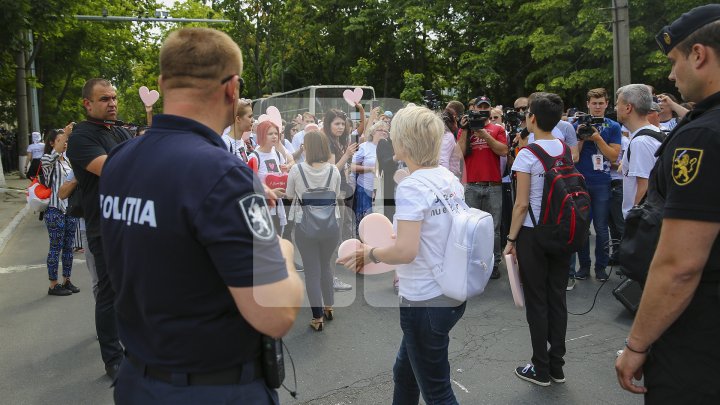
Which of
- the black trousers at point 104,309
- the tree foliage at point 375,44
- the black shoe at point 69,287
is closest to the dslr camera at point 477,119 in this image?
the black trousers at point 104,309

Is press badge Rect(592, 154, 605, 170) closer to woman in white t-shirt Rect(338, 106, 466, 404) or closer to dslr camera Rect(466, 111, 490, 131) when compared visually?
dslr camera Rect(466, 111, 490, 131)

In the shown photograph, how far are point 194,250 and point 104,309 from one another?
2839 millimetres

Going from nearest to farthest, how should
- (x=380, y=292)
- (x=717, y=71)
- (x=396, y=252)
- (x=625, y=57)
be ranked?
(x=717, y=71) → (x=396, y=252) → (x=380, y=292) → (x=625, y=57)

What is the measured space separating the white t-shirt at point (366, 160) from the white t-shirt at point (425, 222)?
4827 millimetres

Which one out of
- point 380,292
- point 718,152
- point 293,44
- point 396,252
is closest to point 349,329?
point 380,292

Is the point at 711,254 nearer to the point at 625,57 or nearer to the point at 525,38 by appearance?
the point at 625,57

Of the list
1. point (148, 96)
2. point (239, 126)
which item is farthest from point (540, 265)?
point (148, 96)

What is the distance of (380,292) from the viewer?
6.25 metres

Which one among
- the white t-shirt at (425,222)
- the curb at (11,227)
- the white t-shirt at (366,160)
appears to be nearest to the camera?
the white t-shirt at (425,222)

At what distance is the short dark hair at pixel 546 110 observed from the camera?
3811mm

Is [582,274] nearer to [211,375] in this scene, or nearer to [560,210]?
[560,210]

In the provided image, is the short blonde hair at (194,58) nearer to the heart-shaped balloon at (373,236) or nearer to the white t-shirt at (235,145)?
the heart-shaped balloon at (373,236)

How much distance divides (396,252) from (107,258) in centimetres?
125

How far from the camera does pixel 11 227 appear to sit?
1104cm
